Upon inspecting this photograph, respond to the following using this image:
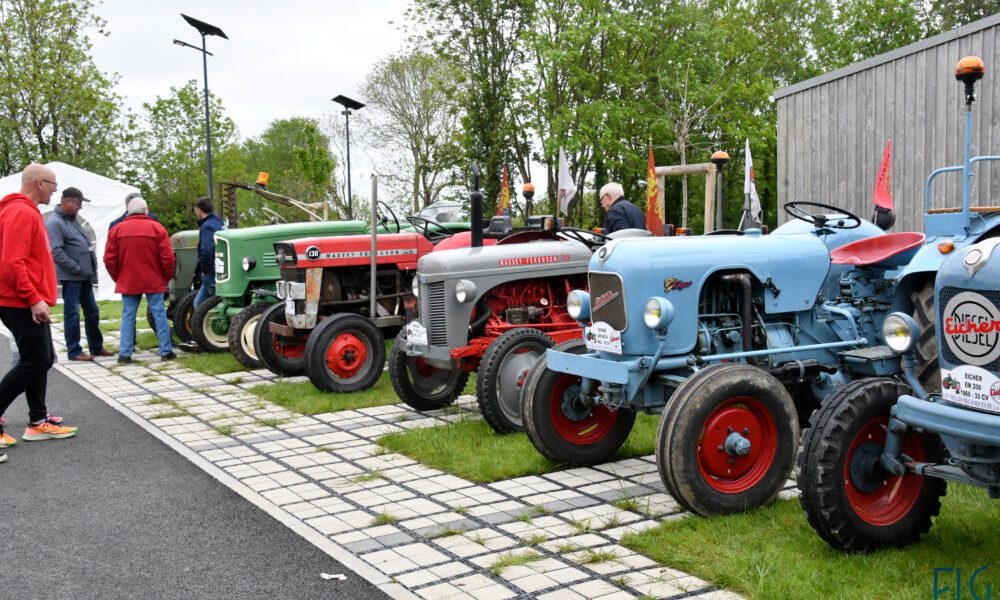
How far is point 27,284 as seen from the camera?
6.00 meters

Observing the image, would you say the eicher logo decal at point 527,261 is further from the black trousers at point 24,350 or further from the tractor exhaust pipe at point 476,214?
the black trousers at point 24,350

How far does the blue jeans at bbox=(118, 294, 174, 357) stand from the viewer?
1024cm

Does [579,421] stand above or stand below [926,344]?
below

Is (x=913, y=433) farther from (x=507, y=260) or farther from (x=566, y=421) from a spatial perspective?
(x=507, y=260)

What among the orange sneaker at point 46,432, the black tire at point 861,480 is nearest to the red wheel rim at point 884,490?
the black tire at point 861,480

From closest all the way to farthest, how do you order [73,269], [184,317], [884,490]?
[884,490] → [73,269] → [184,317]

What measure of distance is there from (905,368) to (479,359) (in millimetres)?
3177

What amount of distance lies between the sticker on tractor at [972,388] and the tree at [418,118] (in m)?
27.2

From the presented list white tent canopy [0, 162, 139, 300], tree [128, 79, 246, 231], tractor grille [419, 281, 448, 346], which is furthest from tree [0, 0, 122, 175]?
tractor grille [419, 281, 448, 346]

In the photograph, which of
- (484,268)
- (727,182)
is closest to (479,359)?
(484,268)

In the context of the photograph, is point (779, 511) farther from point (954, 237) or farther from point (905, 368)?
point (954, 237)

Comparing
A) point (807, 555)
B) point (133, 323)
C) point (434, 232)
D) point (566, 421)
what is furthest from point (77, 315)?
point (807, 555)

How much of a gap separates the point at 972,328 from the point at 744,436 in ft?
4.78

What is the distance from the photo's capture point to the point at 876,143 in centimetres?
1051
